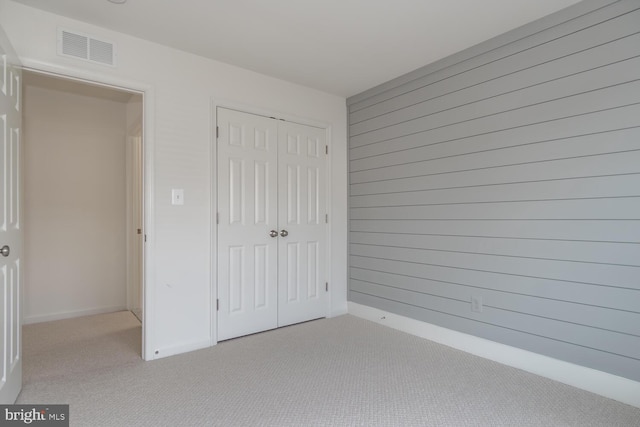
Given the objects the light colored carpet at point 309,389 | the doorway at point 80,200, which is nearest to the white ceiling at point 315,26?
the doorway at point 80,200

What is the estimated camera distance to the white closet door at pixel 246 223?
122 inches

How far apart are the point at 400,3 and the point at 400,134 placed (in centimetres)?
133

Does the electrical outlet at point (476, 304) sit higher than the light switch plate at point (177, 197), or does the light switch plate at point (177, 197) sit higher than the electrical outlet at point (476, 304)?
the light switch plate at point (177, 197)

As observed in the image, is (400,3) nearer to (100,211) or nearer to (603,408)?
(603,408)

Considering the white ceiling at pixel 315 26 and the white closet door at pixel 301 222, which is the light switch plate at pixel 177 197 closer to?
the white closet door at pixel 301 222

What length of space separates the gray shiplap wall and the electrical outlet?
43 mm

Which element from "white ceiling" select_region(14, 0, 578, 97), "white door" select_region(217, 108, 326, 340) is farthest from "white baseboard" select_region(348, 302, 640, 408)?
"white ceiling" select_region(14, 0, 578, 97)

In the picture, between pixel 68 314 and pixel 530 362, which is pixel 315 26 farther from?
pixel 68 314

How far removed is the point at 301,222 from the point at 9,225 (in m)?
2.31

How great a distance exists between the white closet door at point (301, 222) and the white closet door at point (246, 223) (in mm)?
98

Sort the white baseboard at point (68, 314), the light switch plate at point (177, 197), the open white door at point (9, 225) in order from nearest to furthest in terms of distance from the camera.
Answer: the open white door at point (9, 225), the light switch plate at point (177, 197), the white baseboard at point (68, 314)

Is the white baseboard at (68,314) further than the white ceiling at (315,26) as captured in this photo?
Yes

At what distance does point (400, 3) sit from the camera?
88.5 inches

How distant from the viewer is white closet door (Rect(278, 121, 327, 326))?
3504 mm
